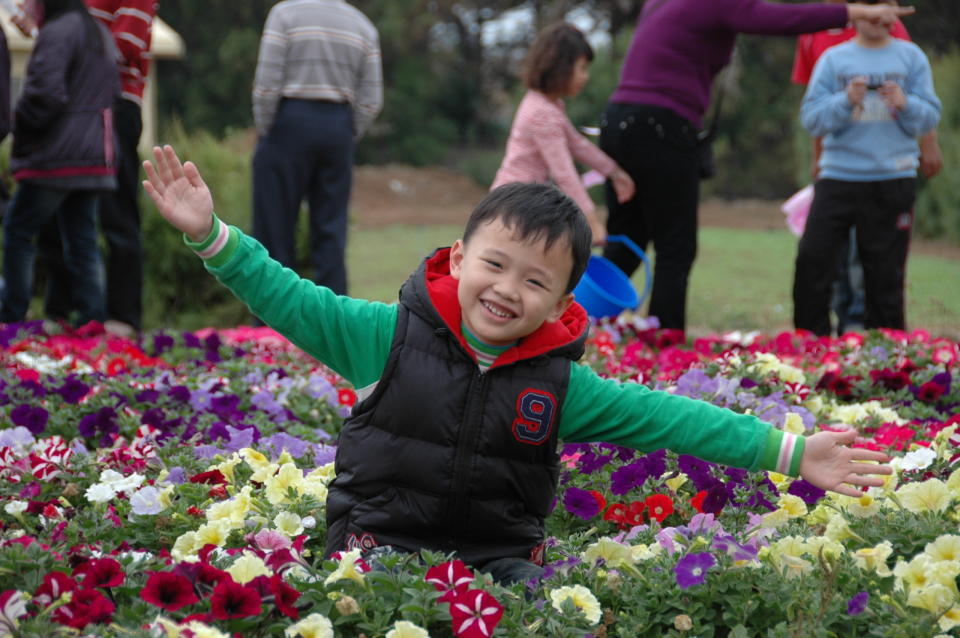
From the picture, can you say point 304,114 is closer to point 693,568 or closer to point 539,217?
point 539,217

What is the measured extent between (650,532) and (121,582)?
108 centimetres

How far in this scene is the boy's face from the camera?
246 cm

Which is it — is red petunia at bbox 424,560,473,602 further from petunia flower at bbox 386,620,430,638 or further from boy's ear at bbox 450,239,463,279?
boy's ear at bbox 450,239,463,279

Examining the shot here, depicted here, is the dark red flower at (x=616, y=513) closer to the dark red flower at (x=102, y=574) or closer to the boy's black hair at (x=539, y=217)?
the boy's black hair at (x=539, y=217)

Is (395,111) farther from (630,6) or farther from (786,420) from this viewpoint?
(786,420)

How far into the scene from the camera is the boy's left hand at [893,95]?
5488 mm

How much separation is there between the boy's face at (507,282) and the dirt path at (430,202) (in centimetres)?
1550

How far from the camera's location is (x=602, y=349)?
5129 millimetres

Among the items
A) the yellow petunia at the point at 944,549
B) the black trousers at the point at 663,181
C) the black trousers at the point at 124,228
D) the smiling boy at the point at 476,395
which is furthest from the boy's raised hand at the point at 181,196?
the black trousers at the point at 124,228

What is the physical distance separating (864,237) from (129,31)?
378 centimetres

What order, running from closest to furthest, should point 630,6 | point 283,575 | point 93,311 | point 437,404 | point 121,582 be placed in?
point 121,582 < point 283,575 < point 437,404 < point 93,311 < point 630,6

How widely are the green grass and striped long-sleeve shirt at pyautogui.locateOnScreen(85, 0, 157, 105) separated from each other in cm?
435

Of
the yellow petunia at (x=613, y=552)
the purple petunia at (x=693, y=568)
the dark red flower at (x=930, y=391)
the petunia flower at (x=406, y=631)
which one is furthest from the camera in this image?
the dark red flower at (x=930, y=391)

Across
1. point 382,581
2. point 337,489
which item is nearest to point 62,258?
point 337,489
